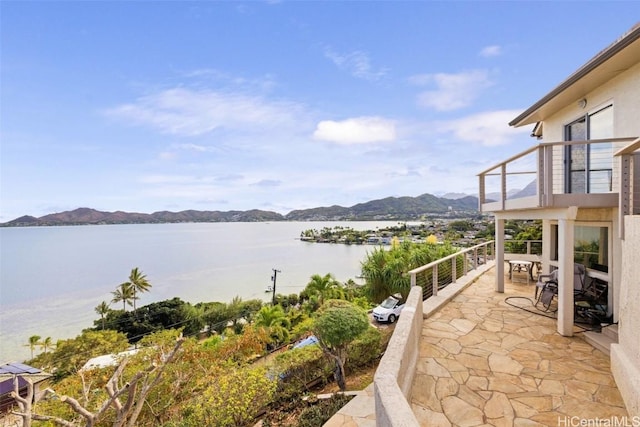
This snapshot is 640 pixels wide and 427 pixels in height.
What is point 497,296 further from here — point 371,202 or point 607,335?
→ point 371,202

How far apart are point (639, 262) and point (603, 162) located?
391 centimetres

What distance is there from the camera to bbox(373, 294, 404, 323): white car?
13839mm

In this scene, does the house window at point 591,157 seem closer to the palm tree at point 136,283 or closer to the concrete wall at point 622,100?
the concrete wall at point 622,100

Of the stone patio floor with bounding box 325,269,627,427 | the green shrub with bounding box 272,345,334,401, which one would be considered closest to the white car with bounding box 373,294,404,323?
the green shrub with bounding box 272,345,334,401

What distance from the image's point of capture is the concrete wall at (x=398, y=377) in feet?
7.50

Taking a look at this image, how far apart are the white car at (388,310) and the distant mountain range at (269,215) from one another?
52.5 metres

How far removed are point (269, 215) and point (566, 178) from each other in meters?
116

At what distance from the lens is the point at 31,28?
1335 centimetres

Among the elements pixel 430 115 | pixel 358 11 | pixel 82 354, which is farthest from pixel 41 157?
pixel 430 115

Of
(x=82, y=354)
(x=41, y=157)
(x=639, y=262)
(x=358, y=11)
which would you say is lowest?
(x=82, y=354)

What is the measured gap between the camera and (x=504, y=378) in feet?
13.3

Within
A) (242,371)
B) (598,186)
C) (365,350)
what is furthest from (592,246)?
(242,371)

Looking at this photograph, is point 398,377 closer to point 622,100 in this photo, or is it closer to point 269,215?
point 622,100

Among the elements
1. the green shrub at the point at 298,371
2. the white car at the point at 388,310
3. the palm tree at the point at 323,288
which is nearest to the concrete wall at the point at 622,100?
the green shrub at the point at 298,371
